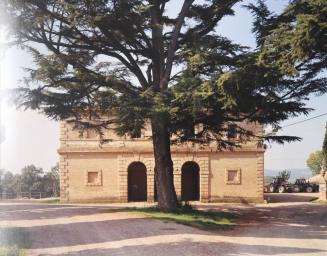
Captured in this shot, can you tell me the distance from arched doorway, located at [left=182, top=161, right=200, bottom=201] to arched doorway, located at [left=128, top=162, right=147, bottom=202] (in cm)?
307

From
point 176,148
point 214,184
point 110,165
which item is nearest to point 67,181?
point 110,165

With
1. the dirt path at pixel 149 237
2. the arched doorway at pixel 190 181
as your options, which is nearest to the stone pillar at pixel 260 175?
the arched doorway at pixel 190 181

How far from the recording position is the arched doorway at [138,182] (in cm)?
3519

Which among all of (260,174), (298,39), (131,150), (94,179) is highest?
(298,39)

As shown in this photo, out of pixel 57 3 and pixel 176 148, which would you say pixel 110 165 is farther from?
pixel 57 3

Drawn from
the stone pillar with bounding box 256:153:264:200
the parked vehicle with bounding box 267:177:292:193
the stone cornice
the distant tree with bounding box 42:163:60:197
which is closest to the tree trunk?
the stone cornice

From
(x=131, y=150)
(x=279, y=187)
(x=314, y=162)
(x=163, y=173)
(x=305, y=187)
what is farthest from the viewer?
(x=314, y=162)

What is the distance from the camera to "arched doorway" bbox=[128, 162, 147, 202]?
3519cm

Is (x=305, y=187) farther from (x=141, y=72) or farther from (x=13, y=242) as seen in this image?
(x=13, y=242)

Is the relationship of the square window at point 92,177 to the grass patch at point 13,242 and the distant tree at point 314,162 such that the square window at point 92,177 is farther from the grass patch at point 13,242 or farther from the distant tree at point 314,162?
the distant tree at point 314,162

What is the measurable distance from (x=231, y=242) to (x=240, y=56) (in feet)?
23.1

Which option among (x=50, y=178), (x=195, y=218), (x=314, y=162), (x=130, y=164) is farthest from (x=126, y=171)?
(x=314, y=162)

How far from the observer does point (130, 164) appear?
3300cm

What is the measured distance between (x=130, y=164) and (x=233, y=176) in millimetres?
7486
